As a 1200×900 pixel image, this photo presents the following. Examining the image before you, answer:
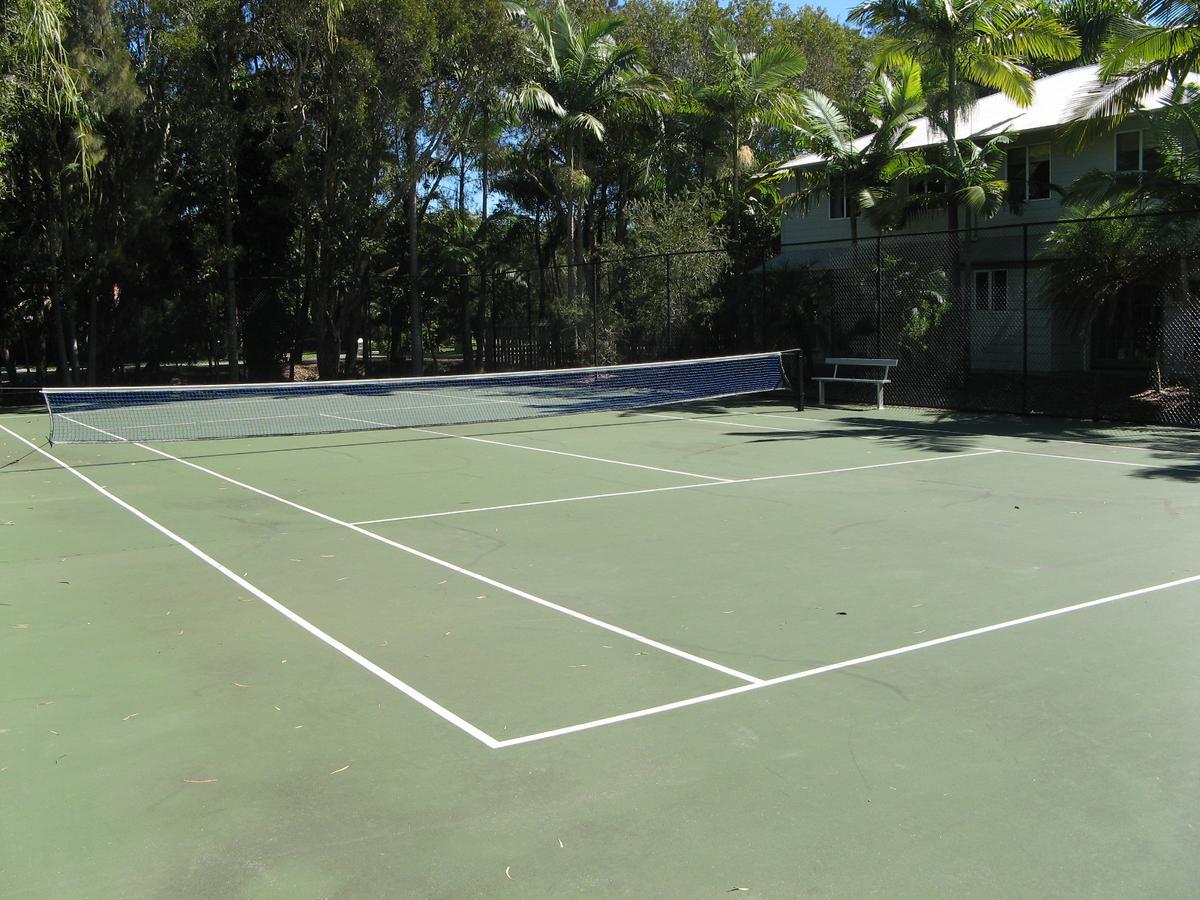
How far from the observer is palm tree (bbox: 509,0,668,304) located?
97.3ft

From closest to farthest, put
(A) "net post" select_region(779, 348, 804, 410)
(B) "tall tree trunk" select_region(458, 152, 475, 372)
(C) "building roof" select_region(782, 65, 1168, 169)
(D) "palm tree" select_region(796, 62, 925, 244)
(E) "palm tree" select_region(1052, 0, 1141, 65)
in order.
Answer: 1. (A) "net post" select_region(779, 348, 804, 410)
2. (C) "building roof" select_region(782, 65, 1168, 169)
3. (D) "palm tree" select_region(796, 62, 925, 244)
4. (E) "palm tree" select_region(1052, 0, 1141, 65)
5. (B) "tall tree trunk" select_region(458, 152, 475, 372)

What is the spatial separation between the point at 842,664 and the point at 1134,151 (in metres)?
23.7

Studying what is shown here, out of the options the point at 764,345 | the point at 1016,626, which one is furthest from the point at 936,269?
the point at 1016,626

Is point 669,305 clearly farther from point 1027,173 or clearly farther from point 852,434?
point 852,434

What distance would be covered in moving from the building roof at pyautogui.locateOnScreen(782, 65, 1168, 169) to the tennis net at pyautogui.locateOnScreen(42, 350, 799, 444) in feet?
25.3

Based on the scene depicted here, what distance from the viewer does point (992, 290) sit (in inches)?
1074

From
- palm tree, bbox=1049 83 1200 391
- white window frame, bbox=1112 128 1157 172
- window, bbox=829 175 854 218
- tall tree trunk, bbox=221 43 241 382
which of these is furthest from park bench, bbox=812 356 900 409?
tall tree trunk, bbox=221 43 241 382

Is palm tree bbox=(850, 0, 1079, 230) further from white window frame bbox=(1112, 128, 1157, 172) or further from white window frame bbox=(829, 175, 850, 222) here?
white window frame bbox=(829, 175, 850, 222)

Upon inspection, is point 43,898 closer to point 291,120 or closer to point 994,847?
point 994,847

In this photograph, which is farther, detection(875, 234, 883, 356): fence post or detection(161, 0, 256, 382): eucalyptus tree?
detection(161, 0, 256, 382): eucalyptus tree

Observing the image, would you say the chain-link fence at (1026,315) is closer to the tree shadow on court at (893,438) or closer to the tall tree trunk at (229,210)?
the tree shadow on court at (893,438)

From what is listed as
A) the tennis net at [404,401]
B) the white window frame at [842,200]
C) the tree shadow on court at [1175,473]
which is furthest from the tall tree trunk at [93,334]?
the tree shadow on court at [1175,473]

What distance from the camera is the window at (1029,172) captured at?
26.2 metres

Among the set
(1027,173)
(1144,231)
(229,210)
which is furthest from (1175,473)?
(229,210)
